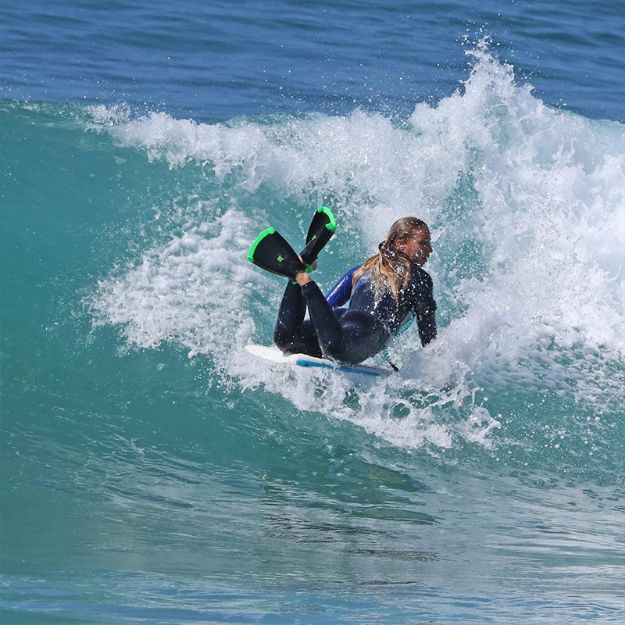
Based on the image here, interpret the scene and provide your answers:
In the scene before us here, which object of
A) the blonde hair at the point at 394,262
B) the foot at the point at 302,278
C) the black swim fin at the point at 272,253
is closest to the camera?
the black swim fin at the point at 272,253

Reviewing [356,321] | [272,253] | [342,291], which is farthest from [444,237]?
[272,253]

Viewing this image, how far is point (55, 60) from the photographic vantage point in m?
12.6

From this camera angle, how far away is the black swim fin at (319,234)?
6.08 m

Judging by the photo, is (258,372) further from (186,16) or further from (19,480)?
(186,16)

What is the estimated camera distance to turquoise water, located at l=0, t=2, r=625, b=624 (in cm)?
433

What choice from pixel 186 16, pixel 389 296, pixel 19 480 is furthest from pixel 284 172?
pixel 186 16

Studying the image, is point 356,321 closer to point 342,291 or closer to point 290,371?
point 342,291

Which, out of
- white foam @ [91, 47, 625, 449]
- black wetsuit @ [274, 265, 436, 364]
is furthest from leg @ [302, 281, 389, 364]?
white foam @ [91, 47, 625, 449]

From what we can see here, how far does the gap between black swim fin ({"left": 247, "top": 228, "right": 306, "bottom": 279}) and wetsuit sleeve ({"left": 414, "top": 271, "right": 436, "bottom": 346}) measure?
0.92 meters

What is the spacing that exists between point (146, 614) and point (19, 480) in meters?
1.93

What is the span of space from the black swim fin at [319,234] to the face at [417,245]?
0.50m

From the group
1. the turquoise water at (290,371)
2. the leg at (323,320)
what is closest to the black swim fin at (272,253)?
the leg at (323,320)

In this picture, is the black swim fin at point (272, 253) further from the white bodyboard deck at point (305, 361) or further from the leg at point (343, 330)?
the white bodyboard deck at point (305, 361)

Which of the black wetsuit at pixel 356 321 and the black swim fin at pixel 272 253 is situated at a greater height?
the black swim fin at pixel 272 253
